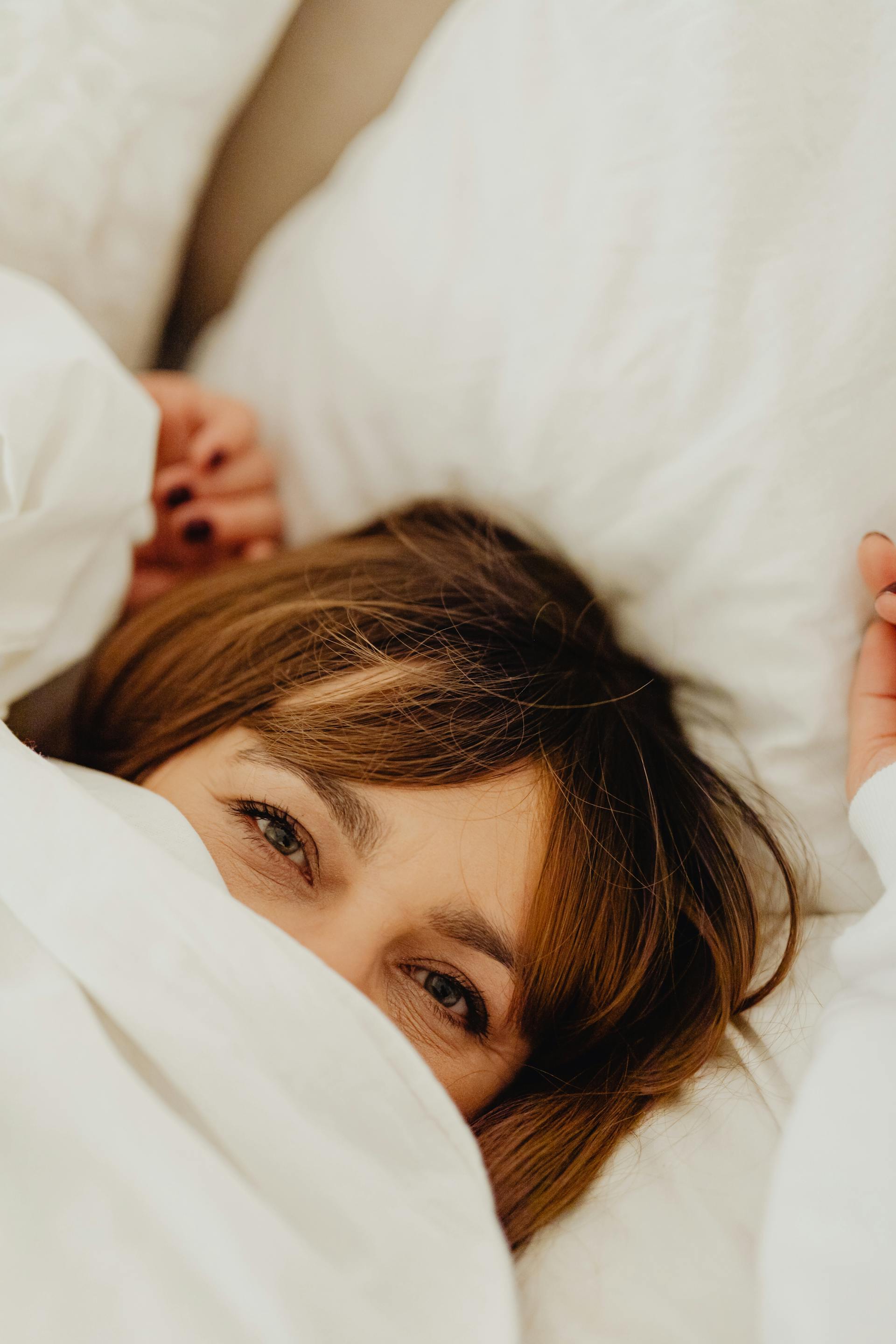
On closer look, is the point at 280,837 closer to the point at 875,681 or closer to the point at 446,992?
the point at 446,992

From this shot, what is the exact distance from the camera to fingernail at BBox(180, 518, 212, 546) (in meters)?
0.87

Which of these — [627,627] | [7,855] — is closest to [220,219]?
[627,627]

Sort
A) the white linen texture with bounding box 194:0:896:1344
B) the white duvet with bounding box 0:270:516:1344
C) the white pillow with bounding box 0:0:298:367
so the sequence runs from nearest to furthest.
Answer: the white duvet with bounding box 0:270:516:1344 < the white linen texture with bounding box 194:0:896:1344 < the white pillow with bounding box 0:0:298:367

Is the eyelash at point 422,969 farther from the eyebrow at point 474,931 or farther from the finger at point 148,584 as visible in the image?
the finger at point 148,584

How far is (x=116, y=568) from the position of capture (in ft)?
2.49

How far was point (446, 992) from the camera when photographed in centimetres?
63

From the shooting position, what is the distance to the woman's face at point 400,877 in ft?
1.88

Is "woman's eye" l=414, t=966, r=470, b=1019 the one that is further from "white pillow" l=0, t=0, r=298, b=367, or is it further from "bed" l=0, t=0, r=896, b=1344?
"white pillow" l=0, t=0, r=298, b=367

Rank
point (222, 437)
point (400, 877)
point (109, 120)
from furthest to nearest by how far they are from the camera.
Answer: point (222, 437), point (109, 120), point (400, 877)

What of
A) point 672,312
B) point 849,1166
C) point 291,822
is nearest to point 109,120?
point 672,312

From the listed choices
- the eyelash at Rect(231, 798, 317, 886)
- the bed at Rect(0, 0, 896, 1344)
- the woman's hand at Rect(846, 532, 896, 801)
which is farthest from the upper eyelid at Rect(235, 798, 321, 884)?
the woman's hand at Rect(846, 532, 896, 801)

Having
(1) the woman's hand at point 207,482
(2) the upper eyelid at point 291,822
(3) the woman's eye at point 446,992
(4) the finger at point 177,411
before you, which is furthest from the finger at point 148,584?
(3) the woman's eye at point 446,992

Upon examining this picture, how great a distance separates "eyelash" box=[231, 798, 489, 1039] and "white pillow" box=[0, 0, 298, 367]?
19.6 inches

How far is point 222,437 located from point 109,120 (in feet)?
0.85
